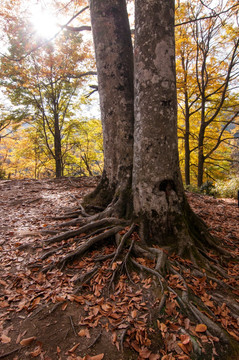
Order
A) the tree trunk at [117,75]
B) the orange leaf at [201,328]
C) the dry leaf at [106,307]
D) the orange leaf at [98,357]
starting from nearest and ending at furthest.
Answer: the orange leaf at [98,357] → the orange leaf at [201,328] → the dry leaf at [106,307] → the tree trunk at [117,75]

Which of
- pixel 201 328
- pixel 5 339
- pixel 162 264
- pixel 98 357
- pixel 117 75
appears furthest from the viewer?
pixel 117 75

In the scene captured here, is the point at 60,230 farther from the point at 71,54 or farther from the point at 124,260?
the point at 71,54

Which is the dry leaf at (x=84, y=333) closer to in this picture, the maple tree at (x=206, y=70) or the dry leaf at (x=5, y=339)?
the dry leaf at (x=5, y=339)

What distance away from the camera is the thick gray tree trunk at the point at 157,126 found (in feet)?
10.1

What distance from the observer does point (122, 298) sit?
243 cm

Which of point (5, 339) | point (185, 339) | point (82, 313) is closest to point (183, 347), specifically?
point (185, 339)

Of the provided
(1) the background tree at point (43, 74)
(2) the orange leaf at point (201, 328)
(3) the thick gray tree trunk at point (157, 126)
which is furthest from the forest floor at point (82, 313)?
(1) the background tree at point (43, 74)

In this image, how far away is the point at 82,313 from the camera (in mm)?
2215

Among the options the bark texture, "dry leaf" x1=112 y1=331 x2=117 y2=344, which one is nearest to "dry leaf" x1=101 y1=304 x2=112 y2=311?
"dry leaf" x1=112 y1=331 x2=117 y2=344

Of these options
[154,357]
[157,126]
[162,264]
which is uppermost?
[157,126]

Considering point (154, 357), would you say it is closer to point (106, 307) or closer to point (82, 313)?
point (106, 307)

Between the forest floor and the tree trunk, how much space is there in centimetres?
171

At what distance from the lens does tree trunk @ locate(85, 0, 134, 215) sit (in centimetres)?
385

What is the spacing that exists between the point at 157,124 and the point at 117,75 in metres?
1.62
